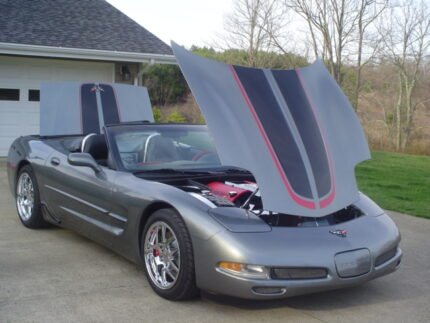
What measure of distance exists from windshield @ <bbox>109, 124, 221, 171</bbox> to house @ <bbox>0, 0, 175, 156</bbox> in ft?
24.9

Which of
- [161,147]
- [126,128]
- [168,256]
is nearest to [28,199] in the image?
[126,128]

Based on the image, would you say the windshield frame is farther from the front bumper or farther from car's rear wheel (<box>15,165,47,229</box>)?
the front bumper

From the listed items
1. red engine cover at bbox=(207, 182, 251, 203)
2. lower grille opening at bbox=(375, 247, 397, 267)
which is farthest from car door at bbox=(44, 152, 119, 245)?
lower grille opening at bbox=(375, 247, 397, 267)

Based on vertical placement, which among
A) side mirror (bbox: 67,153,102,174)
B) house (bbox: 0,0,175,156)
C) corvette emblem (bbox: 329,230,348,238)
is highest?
house (bbox: 0,0,175,156)

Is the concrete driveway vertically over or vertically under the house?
under

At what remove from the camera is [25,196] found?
6316mm

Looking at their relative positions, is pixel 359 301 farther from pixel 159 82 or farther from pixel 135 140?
pixel 159 82

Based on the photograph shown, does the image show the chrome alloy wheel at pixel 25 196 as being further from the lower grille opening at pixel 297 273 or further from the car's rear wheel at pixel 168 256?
the lower grille opening at pixel 297 273

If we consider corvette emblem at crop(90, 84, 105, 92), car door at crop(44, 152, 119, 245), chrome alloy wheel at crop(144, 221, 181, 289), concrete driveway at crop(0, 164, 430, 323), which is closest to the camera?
concrete driveway at crop(0, 164, 430, 323)

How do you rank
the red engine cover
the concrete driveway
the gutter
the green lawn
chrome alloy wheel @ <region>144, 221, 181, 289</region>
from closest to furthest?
the concrete driveway → chrome alloy wheel @ <region>144, 221, 181, 289</region> → the red engine cover → the green lawn → the gutter

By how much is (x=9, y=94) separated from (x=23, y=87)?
1.13ft

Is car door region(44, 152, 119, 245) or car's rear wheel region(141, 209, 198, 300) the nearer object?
car's rear wheel region(141, 209, 198, 300)

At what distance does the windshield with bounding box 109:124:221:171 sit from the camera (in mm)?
5062

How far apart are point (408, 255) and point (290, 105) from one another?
2.13m
